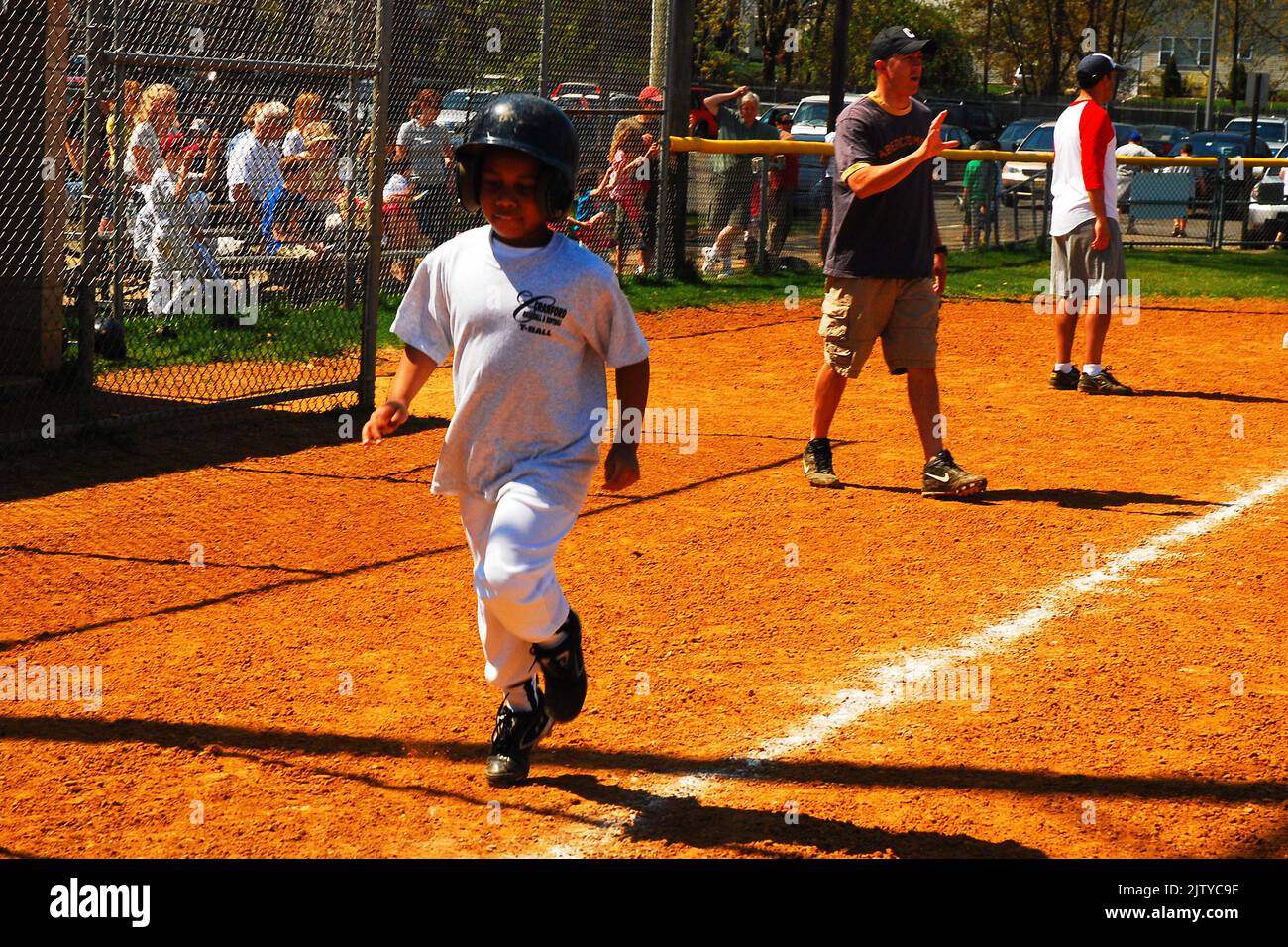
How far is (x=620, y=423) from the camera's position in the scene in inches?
169

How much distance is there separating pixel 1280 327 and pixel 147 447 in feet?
34.2

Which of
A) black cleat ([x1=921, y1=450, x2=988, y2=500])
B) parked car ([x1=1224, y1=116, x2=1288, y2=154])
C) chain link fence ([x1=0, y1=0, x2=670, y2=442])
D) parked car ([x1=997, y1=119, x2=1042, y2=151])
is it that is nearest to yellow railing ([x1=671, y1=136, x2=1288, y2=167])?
chain link fence ([x1=0, y1=0, x2=670, y2=442])

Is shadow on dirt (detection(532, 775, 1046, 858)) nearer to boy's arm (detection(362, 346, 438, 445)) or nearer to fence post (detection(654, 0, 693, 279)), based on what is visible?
boy's arm (detection(362, 346, 438, 445))

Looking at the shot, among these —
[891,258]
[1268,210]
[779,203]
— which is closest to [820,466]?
[891,258]

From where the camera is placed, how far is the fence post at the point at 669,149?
1641 cm

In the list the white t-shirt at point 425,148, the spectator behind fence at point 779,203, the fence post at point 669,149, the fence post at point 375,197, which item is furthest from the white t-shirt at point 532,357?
the spectator behind fence at point 779,203

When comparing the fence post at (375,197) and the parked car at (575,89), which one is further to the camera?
the parked car at (575,89)

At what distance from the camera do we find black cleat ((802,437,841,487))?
7.88m

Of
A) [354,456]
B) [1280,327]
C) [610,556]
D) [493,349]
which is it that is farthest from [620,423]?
[1280,327]

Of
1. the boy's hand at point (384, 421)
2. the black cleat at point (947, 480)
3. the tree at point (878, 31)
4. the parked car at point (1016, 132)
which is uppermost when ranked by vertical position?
the tree at point (878, 31)

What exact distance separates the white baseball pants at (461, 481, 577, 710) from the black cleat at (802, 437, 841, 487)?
12.7ft

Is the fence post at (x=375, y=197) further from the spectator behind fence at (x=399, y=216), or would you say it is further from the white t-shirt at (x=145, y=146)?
the spectator behind fence at (x=399, y=216)

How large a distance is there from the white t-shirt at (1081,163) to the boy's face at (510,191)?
6.63 meters
